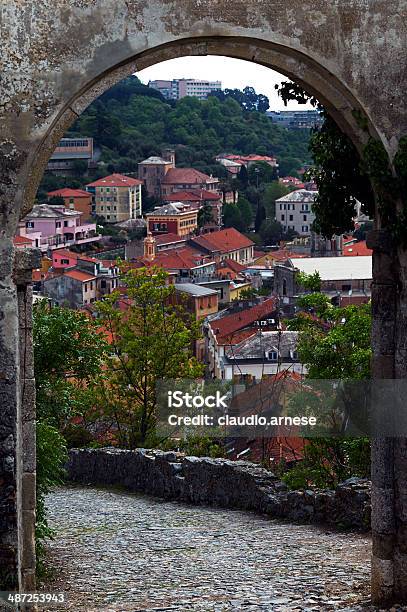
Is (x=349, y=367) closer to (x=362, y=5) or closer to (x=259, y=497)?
(x=259, y=497)

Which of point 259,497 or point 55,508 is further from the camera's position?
point 55,508

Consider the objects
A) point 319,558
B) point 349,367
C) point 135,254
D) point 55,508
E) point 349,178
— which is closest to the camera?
point 349,178

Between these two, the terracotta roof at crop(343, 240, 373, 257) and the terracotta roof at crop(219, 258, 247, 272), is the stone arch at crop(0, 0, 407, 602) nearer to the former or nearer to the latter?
the terracotta roof at crop(343, 240, 373, 257)

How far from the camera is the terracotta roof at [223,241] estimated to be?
7650cm

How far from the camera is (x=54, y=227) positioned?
76.8 meters

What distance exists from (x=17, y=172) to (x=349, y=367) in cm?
860

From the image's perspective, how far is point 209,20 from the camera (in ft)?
21.8

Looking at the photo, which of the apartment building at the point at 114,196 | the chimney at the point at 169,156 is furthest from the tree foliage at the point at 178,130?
the apartment building at the point at 114,196

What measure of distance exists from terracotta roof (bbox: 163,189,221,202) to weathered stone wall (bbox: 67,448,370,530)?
252 ft

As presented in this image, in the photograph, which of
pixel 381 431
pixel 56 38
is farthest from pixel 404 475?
pixel 56 38

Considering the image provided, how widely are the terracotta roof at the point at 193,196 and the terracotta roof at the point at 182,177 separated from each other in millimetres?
2124

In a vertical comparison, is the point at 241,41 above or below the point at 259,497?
above

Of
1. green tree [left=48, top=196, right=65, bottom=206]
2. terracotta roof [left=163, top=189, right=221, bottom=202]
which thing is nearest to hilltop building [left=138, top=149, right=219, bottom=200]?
terracotta roof [left=163, top=189, right=221, bottom=202]

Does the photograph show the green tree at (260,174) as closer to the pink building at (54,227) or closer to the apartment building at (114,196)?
the apartment building at (114,196)
